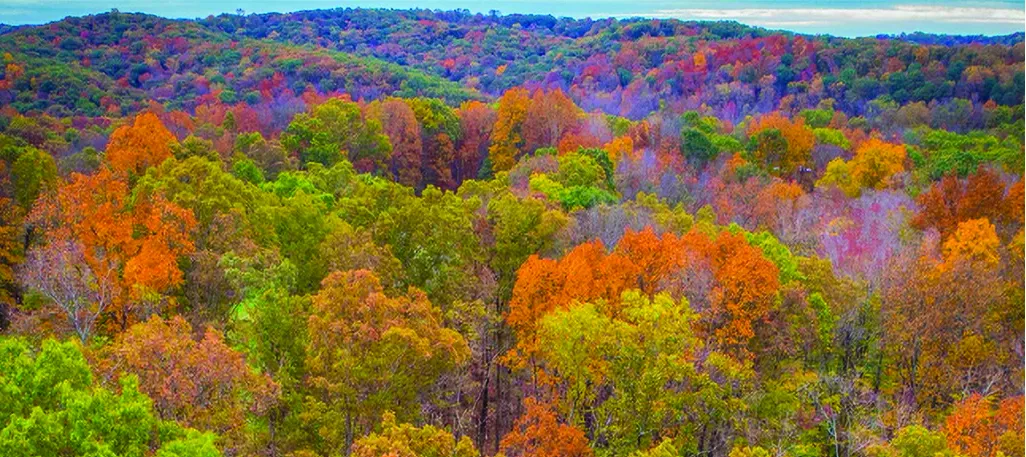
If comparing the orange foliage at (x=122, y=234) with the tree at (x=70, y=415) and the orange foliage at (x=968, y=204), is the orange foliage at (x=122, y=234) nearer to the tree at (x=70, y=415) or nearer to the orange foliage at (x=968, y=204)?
the tree at (x=70, y=415)

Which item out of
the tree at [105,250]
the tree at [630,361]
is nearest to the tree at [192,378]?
the tree at [105,250]

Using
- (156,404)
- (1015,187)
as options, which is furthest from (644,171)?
(156,404)

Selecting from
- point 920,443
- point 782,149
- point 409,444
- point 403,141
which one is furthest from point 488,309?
point 782,149

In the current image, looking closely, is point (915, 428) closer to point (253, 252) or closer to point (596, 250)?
point (596, 250)

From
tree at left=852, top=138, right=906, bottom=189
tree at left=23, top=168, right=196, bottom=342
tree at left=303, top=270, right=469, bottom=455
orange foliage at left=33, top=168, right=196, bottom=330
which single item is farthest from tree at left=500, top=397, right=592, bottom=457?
tree at left=852, top=138, right=906, bottom=189

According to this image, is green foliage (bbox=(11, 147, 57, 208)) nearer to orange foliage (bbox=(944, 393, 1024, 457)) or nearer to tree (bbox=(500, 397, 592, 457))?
tree (bbox=(500, 397, 592, 457))

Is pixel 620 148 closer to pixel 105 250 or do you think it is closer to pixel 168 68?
pixel 105 250
